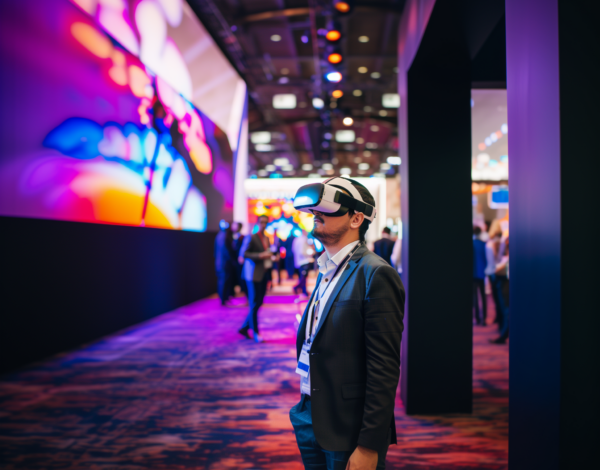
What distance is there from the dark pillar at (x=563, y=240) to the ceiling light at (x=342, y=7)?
4984 mm

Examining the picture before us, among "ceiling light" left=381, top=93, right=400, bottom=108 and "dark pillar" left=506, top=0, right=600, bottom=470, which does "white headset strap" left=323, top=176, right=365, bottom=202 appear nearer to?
"dark pillar" left=506, top=0, right=600, bottom=470

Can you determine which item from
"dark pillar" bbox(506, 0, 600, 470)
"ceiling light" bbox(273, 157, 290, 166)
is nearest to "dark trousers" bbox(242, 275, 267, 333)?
"dark pillar" bbox(506, 0, 600, 470)

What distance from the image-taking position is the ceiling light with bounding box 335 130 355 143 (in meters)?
16.5

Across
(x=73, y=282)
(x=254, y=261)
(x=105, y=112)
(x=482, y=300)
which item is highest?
(x=105, y=112)

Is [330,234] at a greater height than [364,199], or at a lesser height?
lesser

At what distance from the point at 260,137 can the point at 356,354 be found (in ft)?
52.5

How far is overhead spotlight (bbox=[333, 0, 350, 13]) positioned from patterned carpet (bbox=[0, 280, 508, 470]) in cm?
478

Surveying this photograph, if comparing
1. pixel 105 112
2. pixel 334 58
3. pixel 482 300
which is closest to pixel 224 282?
pixel 105 112

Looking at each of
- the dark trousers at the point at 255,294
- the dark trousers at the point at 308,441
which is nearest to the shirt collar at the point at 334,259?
the dark trousers at the point at 308,441

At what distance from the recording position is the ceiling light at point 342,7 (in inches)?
210

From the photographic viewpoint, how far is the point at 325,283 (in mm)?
1377

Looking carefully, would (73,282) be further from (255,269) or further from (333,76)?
(333,76)

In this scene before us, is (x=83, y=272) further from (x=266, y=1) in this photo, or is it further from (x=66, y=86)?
(x=266, y=1)

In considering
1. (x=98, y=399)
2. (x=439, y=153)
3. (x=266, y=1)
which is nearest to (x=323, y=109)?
(x=266, y=1)
